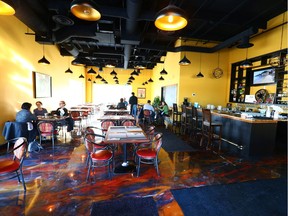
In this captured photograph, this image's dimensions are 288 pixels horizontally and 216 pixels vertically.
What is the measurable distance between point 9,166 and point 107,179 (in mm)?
1436

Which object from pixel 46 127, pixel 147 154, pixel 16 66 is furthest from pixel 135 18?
pixel 16 66

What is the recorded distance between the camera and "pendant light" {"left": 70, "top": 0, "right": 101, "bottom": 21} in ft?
5.77

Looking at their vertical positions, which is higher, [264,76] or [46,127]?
[264,76]

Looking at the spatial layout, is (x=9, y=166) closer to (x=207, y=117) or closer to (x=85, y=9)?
(x=85, y=9)

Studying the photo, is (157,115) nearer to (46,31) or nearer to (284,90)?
(284,90)

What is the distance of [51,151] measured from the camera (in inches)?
154

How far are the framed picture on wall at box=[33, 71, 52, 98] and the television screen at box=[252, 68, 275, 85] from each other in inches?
320

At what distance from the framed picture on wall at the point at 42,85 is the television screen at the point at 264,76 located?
813 cm

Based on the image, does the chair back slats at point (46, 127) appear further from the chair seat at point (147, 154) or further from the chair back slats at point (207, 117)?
the chair back slats at point (207, 117)

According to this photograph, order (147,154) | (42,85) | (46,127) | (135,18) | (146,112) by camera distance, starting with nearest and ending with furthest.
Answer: (147,154), (135,18), (46,127), (42,85), (146,112)

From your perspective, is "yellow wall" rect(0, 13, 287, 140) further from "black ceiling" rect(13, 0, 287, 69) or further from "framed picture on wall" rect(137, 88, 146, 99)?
"framed picture on wall" rect(137, 88, 146, 99)

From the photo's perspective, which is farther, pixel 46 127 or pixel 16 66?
pixel 16 66

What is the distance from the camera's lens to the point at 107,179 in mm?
2664

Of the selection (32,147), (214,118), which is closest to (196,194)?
(214,118)
